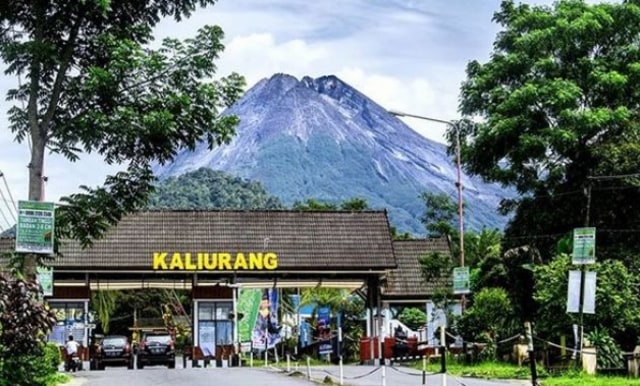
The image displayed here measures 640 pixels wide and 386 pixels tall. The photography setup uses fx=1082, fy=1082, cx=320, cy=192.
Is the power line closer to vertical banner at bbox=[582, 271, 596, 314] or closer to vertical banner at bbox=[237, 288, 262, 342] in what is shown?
vertical banner at bbox=[582, 271, 596, 314]

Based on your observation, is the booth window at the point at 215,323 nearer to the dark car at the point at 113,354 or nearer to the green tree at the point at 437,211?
the dark car at the point at 113,354

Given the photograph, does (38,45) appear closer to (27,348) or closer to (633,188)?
(27,348)

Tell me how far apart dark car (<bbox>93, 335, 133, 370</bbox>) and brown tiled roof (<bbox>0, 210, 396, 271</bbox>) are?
11.7 feet

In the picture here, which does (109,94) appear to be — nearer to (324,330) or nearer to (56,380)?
(56,380)

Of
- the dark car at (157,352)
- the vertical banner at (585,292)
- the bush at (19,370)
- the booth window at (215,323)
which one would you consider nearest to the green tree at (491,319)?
the vertical banner at (585,292)

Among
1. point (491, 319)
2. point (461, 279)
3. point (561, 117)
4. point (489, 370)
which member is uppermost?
point (561, 117)

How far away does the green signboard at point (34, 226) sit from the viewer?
17.0m

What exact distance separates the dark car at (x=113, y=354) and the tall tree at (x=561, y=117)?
49.8 feet

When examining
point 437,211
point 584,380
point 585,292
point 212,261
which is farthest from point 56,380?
point 437,211

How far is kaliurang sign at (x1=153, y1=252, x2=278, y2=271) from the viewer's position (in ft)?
147

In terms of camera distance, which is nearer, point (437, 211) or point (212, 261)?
point (212, 261)

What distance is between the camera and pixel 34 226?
56.3ft

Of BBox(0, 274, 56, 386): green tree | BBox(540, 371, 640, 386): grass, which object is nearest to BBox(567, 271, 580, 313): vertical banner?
BBox(540, 371, 640, 386): grass

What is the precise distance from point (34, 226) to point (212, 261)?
1106 inches
